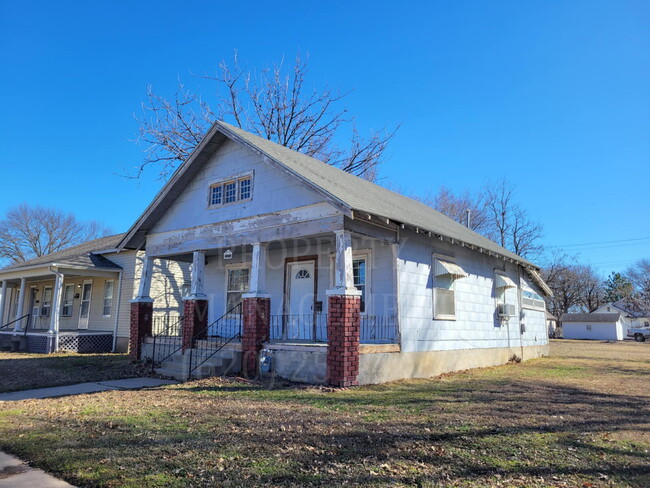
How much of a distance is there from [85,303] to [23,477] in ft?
61.8

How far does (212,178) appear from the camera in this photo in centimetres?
1330

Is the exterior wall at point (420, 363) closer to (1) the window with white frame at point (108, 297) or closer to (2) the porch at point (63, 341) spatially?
(2) the porch at point (63, 341)

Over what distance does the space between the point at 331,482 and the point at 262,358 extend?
6.59m

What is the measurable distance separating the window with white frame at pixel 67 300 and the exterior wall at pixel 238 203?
1058 centimetres

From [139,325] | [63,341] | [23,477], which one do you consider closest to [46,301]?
[63,341]

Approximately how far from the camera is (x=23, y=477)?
4.57 metres

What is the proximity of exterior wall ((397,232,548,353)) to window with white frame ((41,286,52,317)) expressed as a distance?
20.3 m

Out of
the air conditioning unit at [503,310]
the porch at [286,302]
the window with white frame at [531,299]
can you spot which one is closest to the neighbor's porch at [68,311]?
the porch at [286,302]

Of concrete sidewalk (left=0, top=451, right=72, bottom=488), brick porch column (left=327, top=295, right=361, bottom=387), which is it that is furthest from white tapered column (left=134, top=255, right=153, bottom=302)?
concrete sidewalk (left=0, top=451, right=72, bottom=488)

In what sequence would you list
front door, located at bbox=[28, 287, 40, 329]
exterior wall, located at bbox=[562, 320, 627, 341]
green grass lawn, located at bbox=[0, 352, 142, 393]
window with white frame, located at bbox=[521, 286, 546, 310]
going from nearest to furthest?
green grass lawn, located at bbox=[0, 352, 142, 393] < window with white frame, located at bbox=[521, 286, 546, 310] < front door, located at bbox=[28, 287, 40, 329] < exterior wall, located at bbox=[562, 320, 627, 341]

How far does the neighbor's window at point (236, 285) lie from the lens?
15.2 meters

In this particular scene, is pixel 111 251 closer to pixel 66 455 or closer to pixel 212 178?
pixel 212 178

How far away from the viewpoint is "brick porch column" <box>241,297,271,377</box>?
35.8 ft

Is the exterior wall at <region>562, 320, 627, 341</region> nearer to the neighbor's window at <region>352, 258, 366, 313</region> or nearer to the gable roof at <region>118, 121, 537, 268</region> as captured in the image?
the gable roof at <region>118, 121, 537, 268</region>
